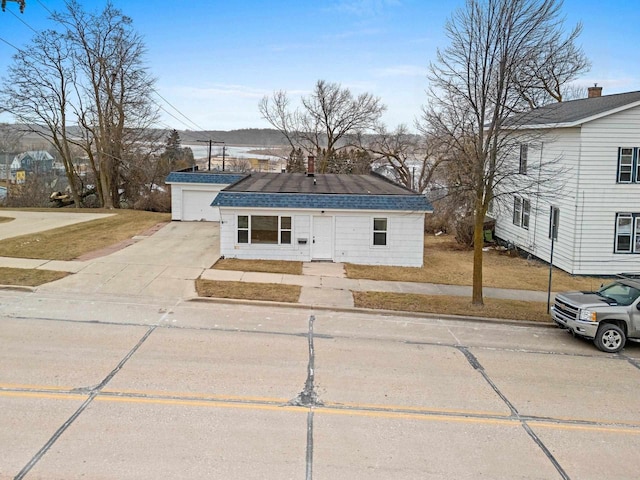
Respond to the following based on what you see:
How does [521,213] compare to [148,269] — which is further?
[521,213]

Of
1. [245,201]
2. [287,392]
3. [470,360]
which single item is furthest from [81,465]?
[245,201]

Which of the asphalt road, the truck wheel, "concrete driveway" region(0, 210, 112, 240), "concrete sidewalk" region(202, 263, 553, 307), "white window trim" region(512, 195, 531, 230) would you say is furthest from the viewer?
"white window trim" region(512, 195, 531, 230)

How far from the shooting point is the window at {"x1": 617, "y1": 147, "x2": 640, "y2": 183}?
2189 centimetres

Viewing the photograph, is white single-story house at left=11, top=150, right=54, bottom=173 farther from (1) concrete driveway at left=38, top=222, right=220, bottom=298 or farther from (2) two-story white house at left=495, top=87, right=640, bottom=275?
(2) two-story white house at left=495, top=87, right=640, bottom=275

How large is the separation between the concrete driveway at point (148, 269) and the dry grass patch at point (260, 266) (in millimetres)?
531

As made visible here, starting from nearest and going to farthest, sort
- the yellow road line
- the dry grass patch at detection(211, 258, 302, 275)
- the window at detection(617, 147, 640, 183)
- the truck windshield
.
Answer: the yellow road line → the truck windshield → the dry grass patch at detection(211, 258, 302, 275) → the window at detection(617, 147, 640, 183)

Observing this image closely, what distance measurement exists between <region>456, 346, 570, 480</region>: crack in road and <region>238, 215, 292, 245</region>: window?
10856 millimetres

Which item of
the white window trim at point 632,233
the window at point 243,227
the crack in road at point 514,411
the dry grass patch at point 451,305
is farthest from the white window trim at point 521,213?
the crack in road at point 514,411

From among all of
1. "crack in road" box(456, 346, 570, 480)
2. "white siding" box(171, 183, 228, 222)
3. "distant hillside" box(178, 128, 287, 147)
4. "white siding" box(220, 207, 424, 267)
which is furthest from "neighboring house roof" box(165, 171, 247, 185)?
"distant hillside" box(178, 128, 287, 147)

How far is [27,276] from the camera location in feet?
51.3

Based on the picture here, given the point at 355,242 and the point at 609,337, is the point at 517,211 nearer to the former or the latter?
the point at 355,242

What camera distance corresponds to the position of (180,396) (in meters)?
8.05

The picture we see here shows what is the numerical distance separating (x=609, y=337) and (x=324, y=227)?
11.5 m

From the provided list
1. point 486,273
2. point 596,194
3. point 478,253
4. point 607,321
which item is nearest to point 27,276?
point 478,253
